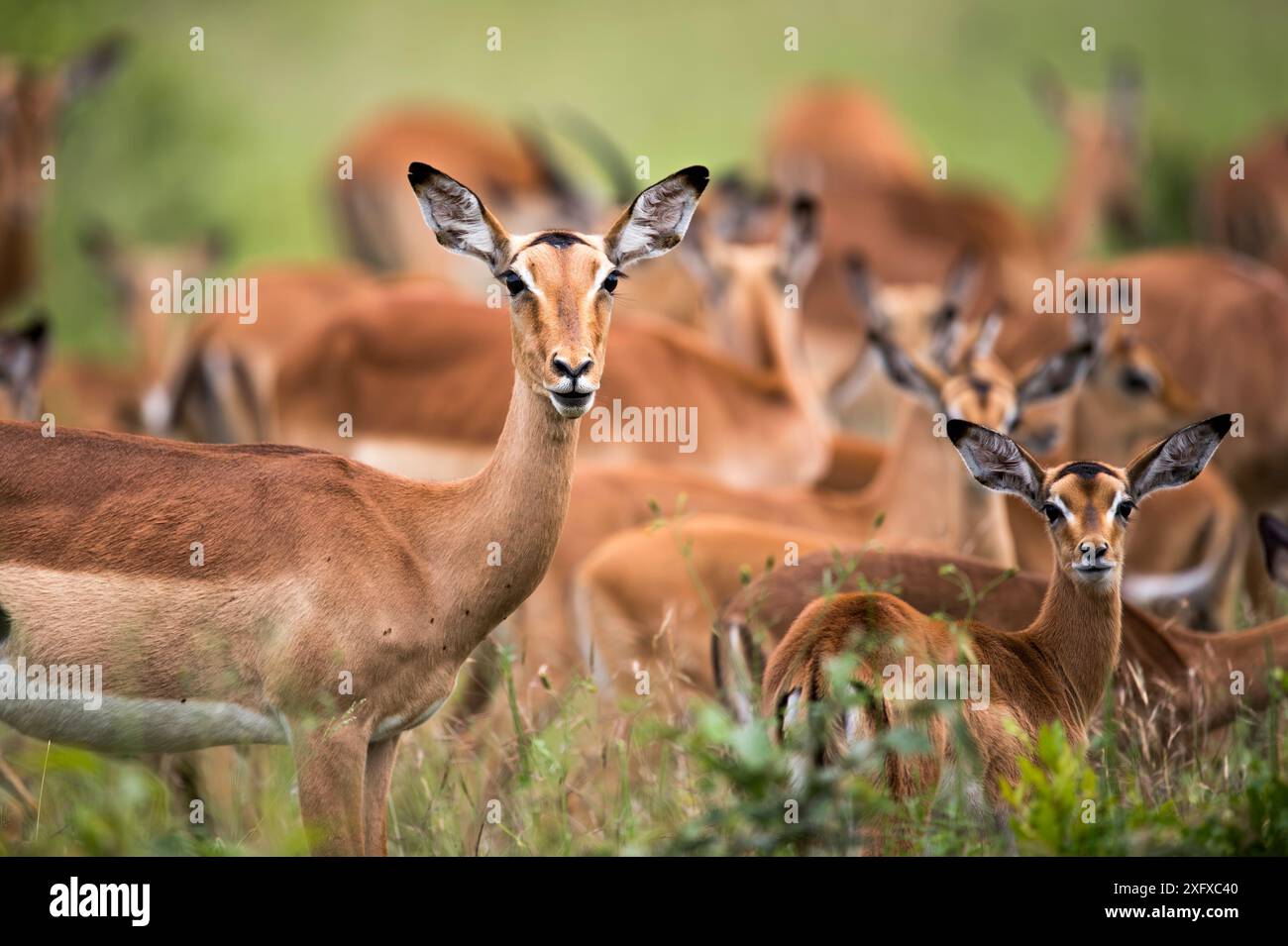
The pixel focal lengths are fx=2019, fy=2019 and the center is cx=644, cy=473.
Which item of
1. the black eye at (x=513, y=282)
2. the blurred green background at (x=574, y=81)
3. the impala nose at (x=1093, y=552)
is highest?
the blurred green background at (x=574, y=81)

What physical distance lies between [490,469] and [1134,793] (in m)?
1.52

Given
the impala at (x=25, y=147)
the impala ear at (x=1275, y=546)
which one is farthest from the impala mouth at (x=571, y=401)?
the impala at (x=25, y=147)

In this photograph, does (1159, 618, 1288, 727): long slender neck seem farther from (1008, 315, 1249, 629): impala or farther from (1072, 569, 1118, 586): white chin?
(1008, 315, 1249, 629): impala

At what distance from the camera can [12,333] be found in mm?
7359

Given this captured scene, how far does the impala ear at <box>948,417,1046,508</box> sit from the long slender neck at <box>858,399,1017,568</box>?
2.10 m

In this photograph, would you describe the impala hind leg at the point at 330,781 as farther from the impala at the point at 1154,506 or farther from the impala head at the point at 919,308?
the impala at the point at 1154,506

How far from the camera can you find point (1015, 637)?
4.39 meters

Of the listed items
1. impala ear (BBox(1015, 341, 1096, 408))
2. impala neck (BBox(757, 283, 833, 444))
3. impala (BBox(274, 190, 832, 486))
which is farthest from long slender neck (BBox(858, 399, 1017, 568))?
impala neck (BBox(757, 283, 833, 444))

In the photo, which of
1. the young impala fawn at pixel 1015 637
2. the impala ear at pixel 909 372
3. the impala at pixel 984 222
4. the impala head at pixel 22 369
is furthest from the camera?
the impala at pixel 984 222

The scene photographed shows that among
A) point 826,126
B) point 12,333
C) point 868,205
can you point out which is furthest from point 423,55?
point 12,333

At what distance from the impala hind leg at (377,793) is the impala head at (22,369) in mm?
3144

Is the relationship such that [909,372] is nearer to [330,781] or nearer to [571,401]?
[571,401]

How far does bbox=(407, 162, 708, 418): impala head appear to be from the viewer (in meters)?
4.04

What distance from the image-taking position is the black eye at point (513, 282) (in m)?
4.16
